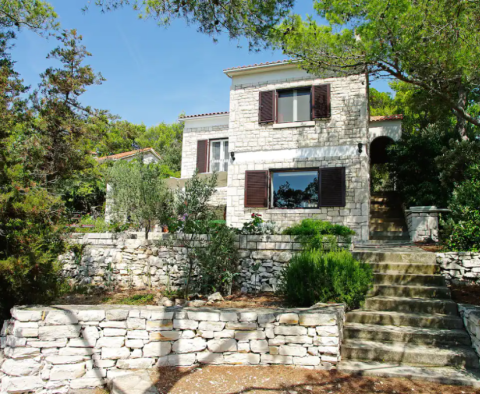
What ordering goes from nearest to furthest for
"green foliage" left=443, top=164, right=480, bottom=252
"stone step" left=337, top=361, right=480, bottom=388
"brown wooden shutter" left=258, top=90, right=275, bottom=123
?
"stone step" left=337, top=361, right=480, bottom=388 → "green foliage" left=443, top=164, right=480, bottom=252 → "brown wooden shutter" left=258, top=90, right=275, bottom=123

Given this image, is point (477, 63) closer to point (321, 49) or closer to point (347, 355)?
point (321, 49)

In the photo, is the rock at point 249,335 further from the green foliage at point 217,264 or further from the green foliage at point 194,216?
the green foliage at point 194,216

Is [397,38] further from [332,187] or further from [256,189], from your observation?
[256,189]

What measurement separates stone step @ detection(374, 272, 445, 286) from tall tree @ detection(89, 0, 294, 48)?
4522 millimetres

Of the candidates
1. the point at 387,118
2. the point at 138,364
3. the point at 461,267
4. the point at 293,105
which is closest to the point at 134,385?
the point at 138,364

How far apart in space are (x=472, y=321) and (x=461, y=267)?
2179 millimetres

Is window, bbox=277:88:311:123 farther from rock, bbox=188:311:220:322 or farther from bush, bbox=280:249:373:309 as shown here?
rock, bbox=188:311:220:322

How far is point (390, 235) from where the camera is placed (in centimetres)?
1016

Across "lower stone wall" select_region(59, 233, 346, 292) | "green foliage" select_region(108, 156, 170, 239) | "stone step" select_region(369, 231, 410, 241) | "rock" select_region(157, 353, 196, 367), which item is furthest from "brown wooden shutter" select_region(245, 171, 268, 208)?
"rock" select_region(157, 353, 196, 367)

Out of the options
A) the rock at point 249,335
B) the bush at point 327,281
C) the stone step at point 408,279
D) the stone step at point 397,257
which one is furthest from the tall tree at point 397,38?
the rock at point 249,335

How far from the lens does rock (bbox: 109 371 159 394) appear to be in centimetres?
359

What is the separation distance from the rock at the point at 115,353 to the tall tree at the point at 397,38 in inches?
213

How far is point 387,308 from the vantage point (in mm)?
5219

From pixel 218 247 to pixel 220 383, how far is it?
3091 millimetres
